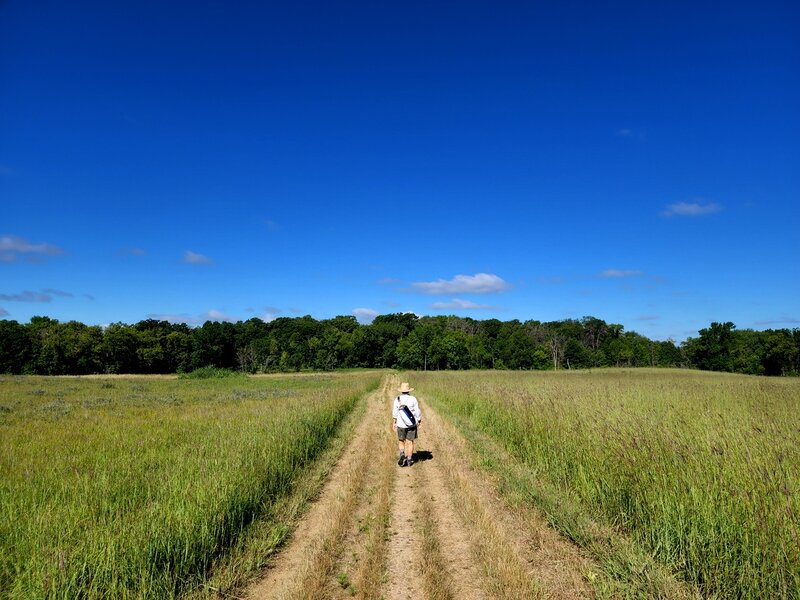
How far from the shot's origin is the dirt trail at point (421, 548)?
448cm

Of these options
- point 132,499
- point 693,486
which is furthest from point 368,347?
point 693,486

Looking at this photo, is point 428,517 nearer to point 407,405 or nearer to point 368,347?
point 407,405

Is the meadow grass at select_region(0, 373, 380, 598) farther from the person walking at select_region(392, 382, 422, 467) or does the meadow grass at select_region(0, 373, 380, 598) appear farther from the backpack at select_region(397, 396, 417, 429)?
the backpack at select_region(397, 396, 417, 429)

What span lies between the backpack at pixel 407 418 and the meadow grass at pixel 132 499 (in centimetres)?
260

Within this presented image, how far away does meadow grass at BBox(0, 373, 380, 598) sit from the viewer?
13.9ft

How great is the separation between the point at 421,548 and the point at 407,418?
481cm

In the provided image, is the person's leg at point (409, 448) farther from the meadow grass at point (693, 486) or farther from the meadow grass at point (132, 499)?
the meadow grass at point (693, 486)

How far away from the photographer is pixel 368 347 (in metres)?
113

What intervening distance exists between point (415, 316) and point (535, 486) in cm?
13159

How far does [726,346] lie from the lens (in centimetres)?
9312

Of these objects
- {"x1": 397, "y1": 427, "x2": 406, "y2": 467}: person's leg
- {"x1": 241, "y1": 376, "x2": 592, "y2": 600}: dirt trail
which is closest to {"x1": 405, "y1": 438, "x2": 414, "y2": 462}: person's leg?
{"x1": 397, "y1": 427, "x2": 406, "y2": 467}: person's leg

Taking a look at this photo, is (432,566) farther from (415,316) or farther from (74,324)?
(415,316)

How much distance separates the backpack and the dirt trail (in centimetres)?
150

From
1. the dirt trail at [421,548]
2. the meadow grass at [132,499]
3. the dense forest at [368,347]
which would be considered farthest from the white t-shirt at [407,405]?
the dense forest at [368,347]
